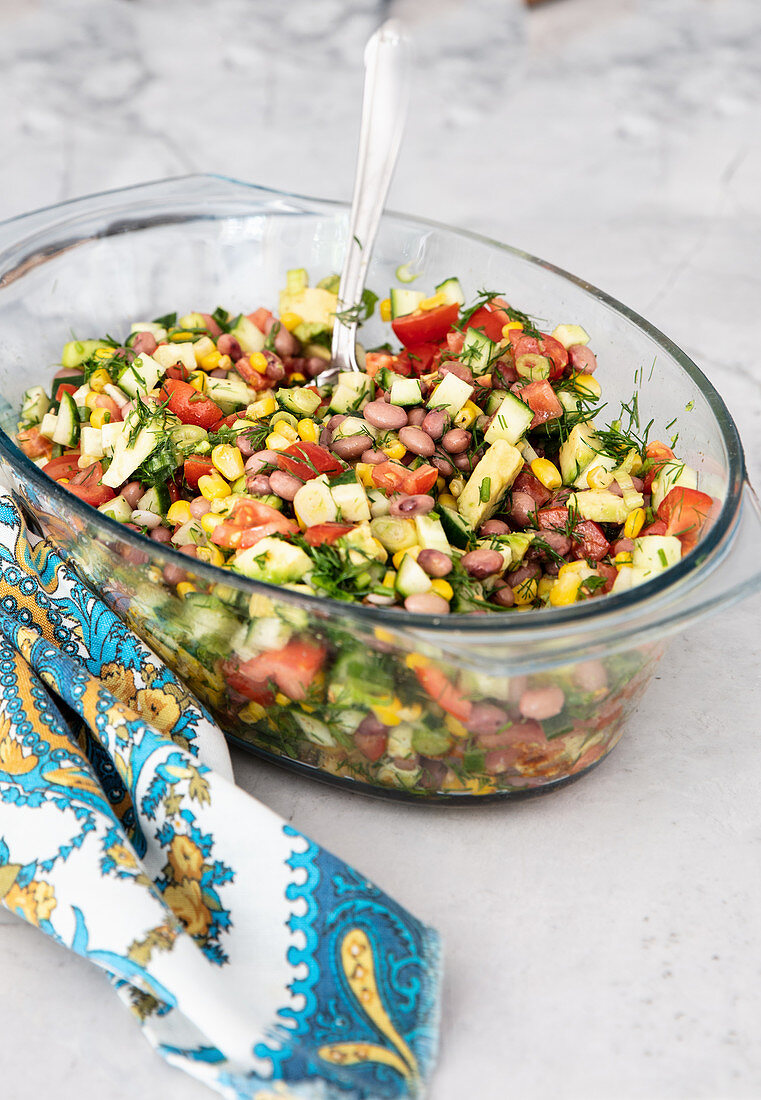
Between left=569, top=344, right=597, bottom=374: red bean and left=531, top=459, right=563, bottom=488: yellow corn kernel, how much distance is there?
0.69 ft

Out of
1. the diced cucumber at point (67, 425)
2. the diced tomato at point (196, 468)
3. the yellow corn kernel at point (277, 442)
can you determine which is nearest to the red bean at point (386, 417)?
the yellow corn kernel at point (277, 442)

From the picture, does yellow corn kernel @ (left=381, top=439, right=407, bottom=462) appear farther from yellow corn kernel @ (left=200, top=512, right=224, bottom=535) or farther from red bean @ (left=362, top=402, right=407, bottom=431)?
yellow corn kernel @ (left=200, top=512, right=224, bottom=535)

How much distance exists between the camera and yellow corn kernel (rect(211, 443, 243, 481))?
1.36 m

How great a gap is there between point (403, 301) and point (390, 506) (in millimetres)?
555

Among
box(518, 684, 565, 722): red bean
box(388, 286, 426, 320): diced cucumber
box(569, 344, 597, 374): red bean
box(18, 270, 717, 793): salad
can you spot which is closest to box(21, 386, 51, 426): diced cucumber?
box(18, 270, 717, 793): salad

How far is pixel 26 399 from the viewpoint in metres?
1.65

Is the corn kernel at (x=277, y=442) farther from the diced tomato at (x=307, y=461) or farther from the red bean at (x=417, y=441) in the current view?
the red bean at (x=417, y=441)

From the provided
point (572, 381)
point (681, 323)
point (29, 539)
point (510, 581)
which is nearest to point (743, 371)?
point (681, 323)

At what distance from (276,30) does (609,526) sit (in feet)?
8.13

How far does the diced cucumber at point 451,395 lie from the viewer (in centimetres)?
143

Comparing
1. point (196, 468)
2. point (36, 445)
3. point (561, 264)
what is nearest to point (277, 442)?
point (196, 468)

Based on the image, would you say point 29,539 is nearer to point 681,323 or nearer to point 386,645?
point 386,645

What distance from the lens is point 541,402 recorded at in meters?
1.45

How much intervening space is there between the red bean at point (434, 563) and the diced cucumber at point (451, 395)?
31cm
